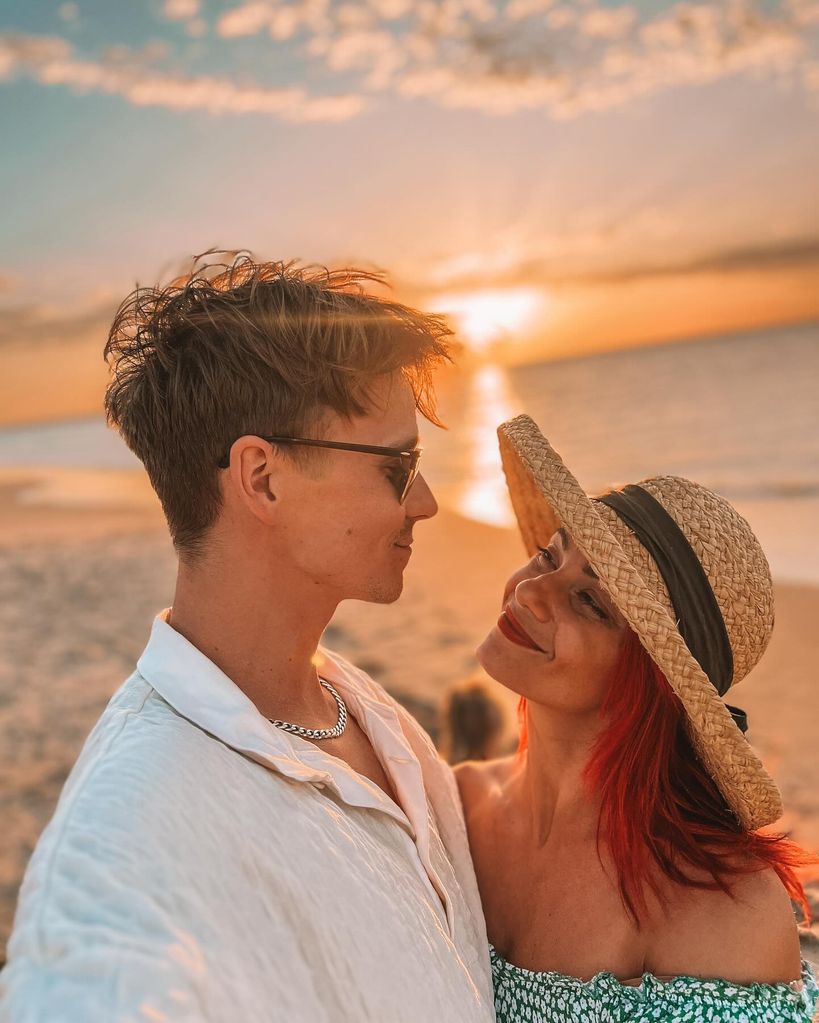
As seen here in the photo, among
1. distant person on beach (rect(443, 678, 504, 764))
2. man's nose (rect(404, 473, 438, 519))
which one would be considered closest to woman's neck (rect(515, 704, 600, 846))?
man's nose (rect(404, 473, 438, 519))

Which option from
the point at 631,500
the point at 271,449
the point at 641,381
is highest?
the point at 271,449

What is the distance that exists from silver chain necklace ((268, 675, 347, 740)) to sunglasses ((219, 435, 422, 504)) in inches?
26.4

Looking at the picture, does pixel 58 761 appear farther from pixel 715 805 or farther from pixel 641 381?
pixel 641 381

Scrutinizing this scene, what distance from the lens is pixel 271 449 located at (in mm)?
2285

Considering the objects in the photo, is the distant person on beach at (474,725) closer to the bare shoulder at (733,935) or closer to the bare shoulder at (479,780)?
the bare shoulder at (479,780)

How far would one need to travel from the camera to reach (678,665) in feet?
7.82

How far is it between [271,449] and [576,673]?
1.14m

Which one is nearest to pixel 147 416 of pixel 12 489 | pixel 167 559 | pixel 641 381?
pixel 167 559

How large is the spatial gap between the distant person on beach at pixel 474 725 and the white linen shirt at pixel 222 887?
2308mm

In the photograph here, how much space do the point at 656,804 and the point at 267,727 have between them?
123cm

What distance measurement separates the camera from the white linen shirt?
4.23ft

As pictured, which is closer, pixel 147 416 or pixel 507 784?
pixel 147 416

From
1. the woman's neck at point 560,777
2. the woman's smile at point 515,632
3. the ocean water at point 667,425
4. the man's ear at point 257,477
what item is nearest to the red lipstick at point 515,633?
the woman's smile at point 515,632

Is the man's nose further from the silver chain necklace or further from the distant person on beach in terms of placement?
the distant person on beach
